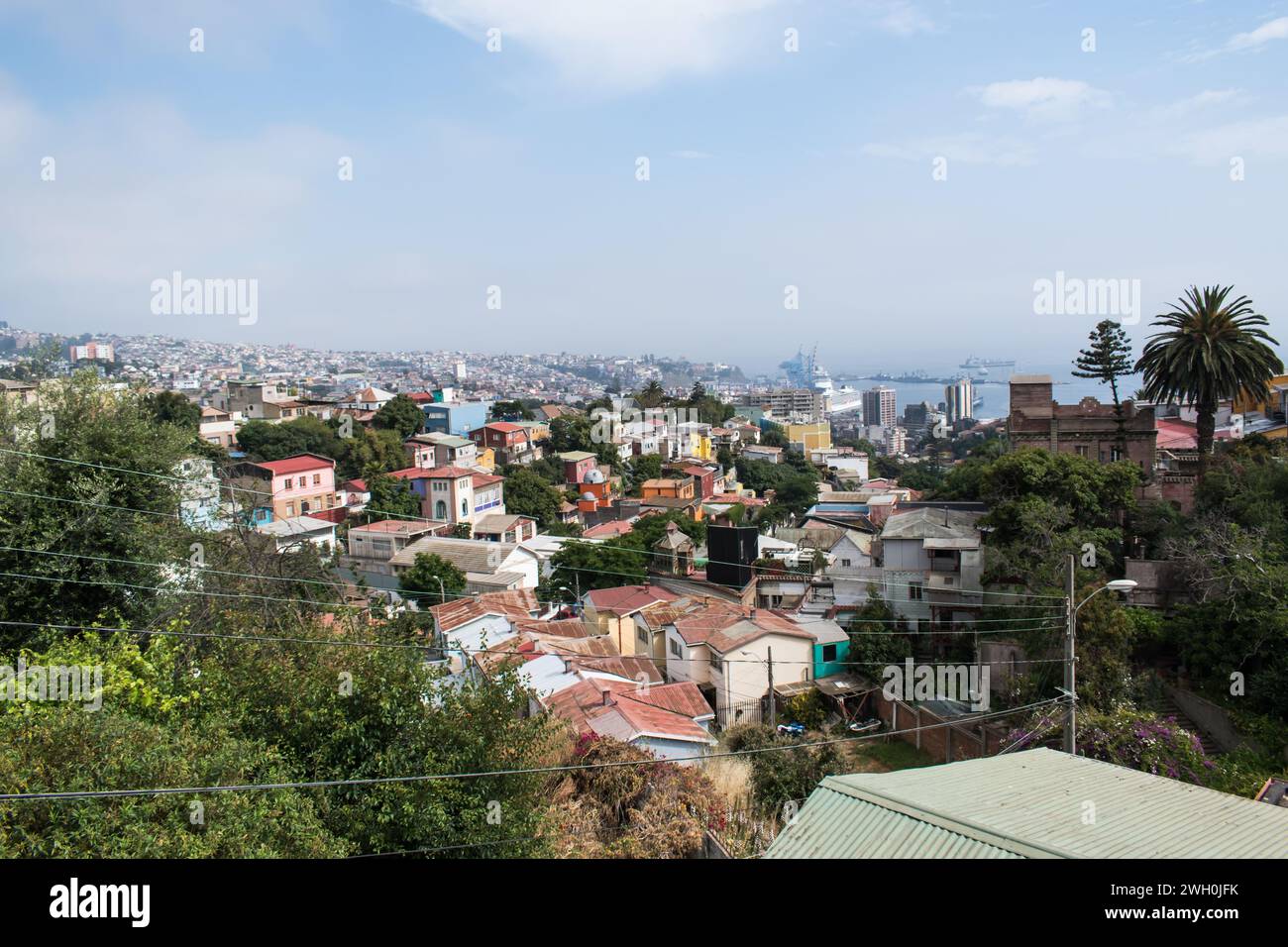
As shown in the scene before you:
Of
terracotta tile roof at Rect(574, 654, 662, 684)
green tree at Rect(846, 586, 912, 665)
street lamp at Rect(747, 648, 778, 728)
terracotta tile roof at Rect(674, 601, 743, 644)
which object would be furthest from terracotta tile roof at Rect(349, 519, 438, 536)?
green tree at Rect(846, 586, 912, 665)

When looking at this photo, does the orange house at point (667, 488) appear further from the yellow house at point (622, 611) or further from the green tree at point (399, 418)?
the yellow house at point (622, 611)

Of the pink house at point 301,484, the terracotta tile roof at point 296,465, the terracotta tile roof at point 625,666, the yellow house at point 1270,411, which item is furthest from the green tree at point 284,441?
the yellow house at point 1270,411

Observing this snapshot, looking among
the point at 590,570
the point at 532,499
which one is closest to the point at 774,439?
the point at 532,499

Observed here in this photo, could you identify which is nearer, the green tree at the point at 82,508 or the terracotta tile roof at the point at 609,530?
the green tree at the point at 82,508

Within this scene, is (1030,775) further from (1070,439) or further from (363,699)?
(1070,439)

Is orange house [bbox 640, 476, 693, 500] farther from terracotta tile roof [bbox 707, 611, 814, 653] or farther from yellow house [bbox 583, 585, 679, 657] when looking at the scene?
terracotta tile roof [bbox 707, 611, 814, 653]

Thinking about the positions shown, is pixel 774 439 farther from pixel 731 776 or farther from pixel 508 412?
pixel 731 776
